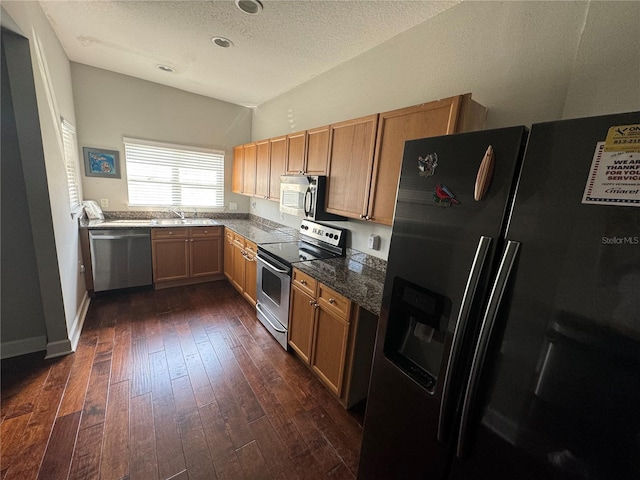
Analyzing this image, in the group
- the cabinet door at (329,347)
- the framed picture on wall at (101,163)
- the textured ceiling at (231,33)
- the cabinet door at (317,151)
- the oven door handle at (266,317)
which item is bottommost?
the oven door handle at (266,317)

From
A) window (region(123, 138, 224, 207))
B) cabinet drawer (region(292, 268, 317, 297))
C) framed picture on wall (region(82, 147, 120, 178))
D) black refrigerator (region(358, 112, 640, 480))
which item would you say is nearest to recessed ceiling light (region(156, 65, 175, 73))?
window (region(123, 138, 224, 207))

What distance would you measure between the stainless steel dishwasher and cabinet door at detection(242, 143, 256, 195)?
141 centimetres

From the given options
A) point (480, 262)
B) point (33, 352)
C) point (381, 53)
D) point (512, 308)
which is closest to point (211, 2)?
point (381, 53)

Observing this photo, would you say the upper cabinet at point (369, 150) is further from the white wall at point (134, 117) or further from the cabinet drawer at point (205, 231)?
the white wall at point (134, 117)

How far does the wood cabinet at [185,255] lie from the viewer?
3.49 m

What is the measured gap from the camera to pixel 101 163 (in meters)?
3.47

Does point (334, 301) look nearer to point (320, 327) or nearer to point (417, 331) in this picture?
point (320, 327)

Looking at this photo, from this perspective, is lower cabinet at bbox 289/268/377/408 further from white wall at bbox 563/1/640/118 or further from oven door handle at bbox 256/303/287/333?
white wall at bbox 563/1/640/118

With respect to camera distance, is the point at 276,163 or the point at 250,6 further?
the point at 276,163

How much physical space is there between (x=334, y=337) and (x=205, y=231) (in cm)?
274

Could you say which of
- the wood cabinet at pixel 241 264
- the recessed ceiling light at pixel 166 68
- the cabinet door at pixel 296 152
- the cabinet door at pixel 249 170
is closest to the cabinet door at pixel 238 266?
the wood cabinet at pixel 241 264

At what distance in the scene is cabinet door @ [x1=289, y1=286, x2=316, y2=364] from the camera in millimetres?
2071

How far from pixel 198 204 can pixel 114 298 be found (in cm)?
177

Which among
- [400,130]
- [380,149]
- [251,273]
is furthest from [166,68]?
[400,130]
